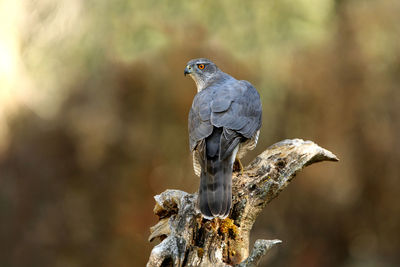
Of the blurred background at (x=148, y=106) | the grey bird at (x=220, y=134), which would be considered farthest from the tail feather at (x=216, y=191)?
the blurred background at (x=148, y=106)

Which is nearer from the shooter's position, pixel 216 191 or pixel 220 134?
pixel 216 191

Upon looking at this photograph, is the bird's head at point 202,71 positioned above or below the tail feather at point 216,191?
above

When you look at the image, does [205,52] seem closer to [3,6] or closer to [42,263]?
[3,6]

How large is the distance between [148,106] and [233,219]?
3679 mm

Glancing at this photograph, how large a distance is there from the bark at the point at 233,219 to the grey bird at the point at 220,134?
0.57ft

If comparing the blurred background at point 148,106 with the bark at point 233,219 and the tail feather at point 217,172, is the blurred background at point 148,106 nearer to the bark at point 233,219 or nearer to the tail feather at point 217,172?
the bark at point 233,219

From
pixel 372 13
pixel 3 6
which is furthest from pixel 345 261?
pixel 3 6

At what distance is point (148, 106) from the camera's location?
22.7ft

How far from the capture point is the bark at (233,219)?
3.19 m

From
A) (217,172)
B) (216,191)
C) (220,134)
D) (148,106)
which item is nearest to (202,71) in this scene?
(220,134)

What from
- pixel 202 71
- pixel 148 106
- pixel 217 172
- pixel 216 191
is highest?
pixel 148 106

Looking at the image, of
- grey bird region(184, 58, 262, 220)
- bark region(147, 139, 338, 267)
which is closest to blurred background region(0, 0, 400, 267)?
grey bird region(184, 58, 262, 220)

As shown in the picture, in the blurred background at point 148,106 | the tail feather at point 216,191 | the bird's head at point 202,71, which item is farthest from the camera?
the blurred background at point 148,106

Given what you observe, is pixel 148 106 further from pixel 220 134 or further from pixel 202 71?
pixel 220 134
